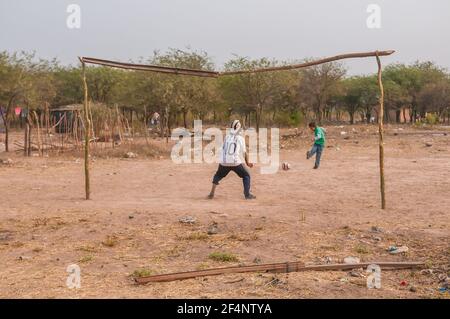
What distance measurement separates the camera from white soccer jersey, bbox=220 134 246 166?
1011cm

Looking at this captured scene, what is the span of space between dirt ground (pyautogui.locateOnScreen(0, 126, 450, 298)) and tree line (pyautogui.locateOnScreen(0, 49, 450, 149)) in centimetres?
1370

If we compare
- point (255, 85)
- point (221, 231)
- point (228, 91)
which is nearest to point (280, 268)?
point (221, 231)

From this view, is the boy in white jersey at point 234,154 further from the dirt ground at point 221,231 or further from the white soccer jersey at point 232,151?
the dirt ground at point 221,231

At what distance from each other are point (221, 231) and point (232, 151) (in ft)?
9.16

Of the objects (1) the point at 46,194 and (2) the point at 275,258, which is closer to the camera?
(2) the point at 275,258

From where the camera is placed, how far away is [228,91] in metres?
37.3

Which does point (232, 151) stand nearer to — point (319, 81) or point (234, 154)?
point (234, 154)

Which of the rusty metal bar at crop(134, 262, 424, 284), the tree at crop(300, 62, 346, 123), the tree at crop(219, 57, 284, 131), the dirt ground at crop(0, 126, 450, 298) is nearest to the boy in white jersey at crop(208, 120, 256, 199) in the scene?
the dirt ground at crop(0, 126, 450, 298)

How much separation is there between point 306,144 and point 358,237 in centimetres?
1744

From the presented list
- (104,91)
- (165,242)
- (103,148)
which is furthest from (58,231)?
(104,91)

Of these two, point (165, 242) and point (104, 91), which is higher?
point (104, 91)

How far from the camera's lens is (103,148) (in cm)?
2130

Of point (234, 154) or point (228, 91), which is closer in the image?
point (234, 154)

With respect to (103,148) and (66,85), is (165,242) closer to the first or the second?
(103,148)
